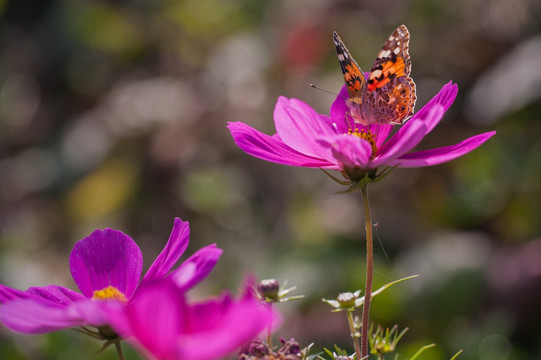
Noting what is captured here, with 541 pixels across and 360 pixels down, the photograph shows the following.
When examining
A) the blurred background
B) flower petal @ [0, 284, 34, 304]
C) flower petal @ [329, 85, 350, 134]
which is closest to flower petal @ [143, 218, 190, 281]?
flower petal @ [0, 284, 34, 304]

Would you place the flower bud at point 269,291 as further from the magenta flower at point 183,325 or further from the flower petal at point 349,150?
the magenta flower at point 183,325

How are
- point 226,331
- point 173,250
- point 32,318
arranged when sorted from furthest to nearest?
point 173,250, point 32,318, point 226,331

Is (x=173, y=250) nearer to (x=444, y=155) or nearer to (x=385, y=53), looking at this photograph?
(x=444, y=155)

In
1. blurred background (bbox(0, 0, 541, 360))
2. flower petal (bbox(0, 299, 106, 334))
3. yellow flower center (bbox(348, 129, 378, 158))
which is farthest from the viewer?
blurred background (bbox(0, 0, 541, 360))

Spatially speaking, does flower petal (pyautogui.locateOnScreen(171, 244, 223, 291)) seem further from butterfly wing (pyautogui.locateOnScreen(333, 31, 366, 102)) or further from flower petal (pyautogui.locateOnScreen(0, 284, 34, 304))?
butterfly wing (pyautogui.locateOnScreen(333, 31, 366, 102))

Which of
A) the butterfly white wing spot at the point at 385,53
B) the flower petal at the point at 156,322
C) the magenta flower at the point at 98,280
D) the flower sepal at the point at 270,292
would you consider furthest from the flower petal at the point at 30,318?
the butterfly white wing spot at the point at 385,53

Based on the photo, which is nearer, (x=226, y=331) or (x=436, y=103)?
(x=226, y=331)

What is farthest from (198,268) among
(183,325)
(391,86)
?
(391,86)
